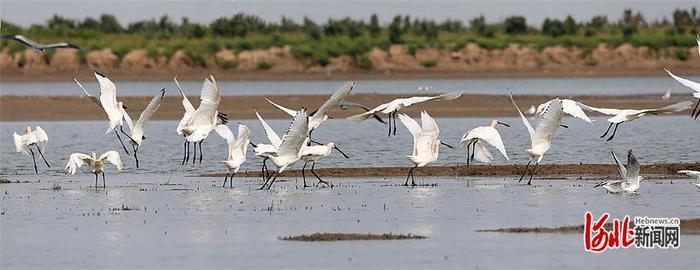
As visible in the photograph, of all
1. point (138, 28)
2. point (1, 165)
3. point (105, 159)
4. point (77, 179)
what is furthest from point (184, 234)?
point (138, 28)

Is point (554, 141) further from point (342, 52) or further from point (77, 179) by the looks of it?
point (342, 52)

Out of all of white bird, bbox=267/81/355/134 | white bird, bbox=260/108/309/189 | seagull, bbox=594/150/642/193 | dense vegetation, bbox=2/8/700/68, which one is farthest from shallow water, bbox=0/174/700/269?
dense vegetation, bbox=2/8/700/68

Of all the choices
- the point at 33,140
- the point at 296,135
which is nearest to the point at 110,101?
the point at 33,140

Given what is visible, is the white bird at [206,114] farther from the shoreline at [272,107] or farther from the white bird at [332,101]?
the shoreline at [272,107]

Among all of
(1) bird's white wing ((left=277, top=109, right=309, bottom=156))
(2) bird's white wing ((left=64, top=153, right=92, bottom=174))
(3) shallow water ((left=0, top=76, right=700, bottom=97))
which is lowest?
(3) shallow water ((left=0, top=76, right=700, bottom=97))

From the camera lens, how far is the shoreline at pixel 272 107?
37.0 m

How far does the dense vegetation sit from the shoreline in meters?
11.8

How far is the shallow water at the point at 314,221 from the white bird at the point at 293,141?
521 millimetres

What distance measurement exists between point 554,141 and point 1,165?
35.2 feet

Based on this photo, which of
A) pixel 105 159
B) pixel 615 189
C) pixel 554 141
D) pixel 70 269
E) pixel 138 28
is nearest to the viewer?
pixel 70 269

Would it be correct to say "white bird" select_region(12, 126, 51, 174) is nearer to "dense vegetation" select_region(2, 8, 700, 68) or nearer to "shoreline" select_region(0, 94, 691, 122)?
"shoreline" select_region(0, 94, 691, 122)

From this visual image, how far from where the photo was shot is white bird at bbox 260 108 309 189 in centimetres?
1839

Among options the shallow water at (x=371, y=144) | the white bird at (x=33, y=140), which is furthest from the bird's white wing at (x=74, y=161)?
the shallow water at (x=371, y=144)

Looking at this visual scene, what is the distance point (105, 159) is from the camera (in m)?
20.9
